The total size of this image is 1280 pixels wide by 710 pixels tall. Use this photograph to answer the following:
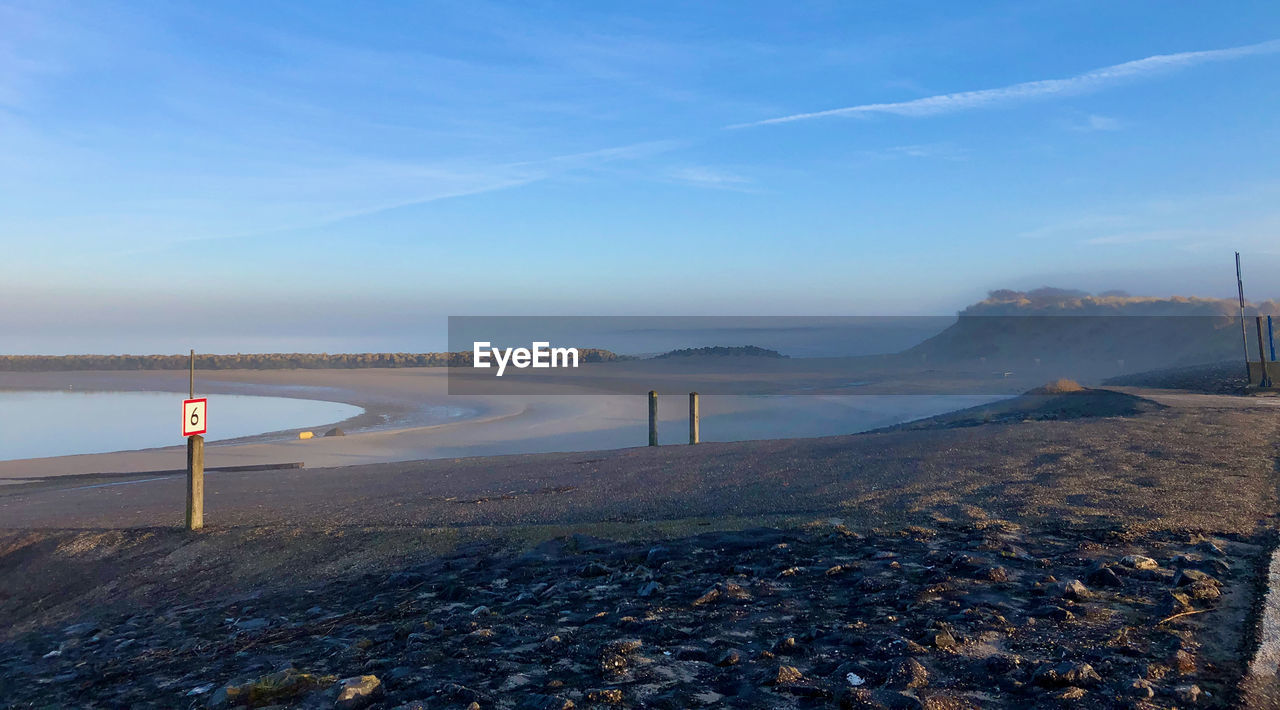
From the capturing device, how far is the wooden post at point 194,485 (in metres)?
9.21

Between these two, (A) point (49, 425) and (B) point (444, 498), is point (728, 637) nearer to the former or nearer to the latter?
(B) point (444, 498)

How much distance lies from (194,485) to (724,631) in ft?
23.2

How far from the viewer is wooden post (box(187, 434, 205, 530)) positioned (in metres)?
9.21

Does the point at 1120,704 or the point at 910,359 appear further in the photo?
the point at 910,359

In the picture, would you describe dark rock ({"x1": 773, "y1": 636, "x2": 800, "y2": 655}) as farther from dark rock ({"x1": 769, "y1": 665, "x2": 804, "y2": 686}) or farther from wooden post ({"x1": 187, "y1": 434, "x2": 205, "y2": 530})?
wooden post ({"x1": 187, "y1": 434, "x2": 205, "y2": 530})

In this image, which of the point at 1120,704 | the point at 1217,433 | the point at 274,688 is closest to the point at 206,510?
the point at 274,688

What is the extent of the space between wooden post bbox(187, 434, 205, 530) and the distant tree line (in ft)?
183

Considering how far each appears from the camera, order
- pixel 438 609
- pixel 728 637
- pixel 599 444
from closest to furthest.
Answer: pixel 728 637 < pixel 438 609 < pixel 599 444

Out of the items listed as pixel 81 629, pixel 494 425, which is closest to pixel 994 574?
pixel 81 629

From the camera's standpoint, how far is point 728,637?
462cm

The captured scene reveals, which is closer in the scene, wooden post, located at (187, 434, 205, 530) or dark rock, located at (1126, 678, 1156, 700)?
dark rock, located at (1126, 678, 1156, 700)

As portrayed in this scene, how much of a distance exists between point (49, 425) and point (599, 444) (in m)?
20.1

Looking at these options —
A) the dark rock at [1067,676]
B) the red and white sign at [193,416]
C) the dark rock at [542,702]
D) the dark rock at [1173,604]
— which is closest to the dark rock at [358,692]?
the dark rock at [542,702]

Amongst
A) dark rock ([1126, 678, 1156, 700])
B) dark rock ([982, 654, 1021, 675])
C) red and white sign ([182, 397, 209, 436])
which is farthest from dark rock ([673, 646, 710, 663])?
red and white sign ([182, 397, 209, 436])
